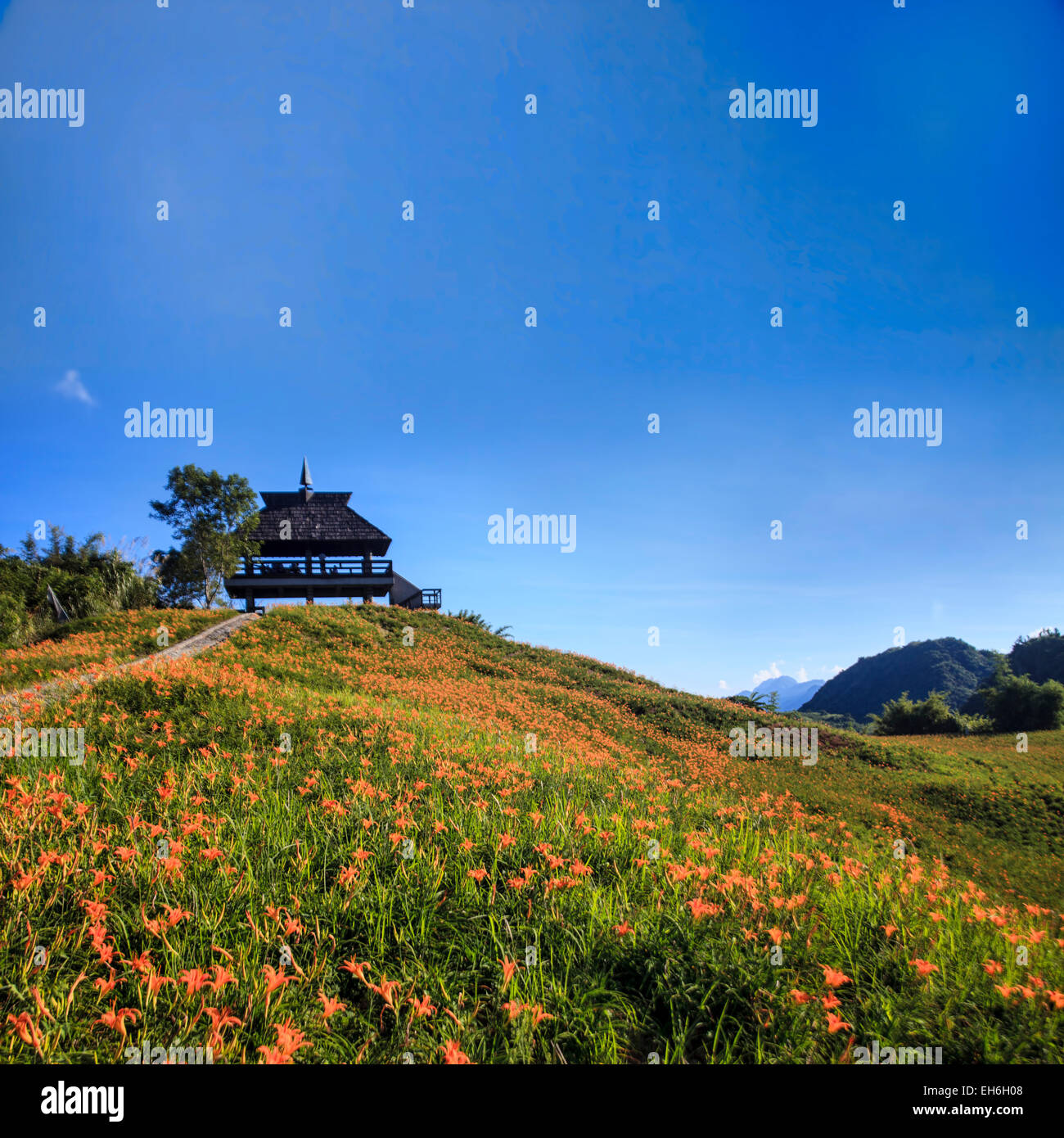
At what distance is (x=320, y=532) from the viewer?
33.6 meters

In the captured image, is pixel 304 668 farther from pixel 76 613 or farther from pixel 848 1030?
pixel 76 613

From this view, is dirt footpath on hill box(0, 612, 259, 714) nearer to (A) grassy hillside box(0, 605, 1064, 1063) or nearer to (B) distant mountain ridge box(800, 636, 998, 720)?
(A) grassy hillside box(0, 605, 1064, 1063)

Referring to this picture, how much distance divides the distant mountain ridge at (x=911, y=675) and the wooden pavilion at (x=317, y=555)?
8523 cm

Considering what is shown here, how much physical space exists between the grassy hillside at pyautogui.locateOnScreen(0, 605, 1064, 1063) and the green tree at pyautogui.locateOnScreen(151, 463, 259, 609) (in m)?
25.2

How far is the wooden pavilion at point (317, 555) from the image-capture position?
1232 inches

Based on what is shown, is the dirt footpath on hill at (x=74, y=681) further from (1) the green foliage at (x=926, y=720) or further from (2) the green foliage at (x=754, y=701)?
(1) the green foliage at (x=926, y=720)

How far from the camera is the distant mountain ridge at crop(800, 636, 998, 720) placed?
8162cm

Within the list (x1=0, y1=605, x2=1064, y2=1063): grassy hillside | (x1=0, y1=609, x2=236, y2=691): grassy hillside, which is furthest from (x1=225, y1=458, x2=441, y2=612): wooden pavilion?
(x1=0, y1=605, x2=1064, y2=1063): grassy hillside

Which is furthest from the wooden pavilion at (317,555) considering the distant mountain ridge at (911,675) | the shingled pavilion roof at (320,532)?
the distant mountain ridge at (911,675)

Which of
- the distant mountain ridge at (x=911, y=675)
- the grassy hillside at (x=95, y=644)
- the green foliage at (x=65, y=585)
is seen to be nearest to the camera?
the grassy hillside at (x=95, y=644)

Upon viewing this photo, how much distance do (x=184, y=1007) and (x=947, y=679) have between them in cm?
10601

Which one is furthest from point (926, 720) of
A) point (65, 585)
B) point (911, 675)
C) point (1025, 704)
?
point (911, 675)

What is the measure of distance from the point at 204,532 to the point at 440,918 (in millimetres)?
31003

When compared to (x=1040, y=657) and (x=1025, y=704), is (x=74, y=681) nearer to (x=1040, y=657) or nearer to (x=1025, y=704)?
(x=1025, y=704)
